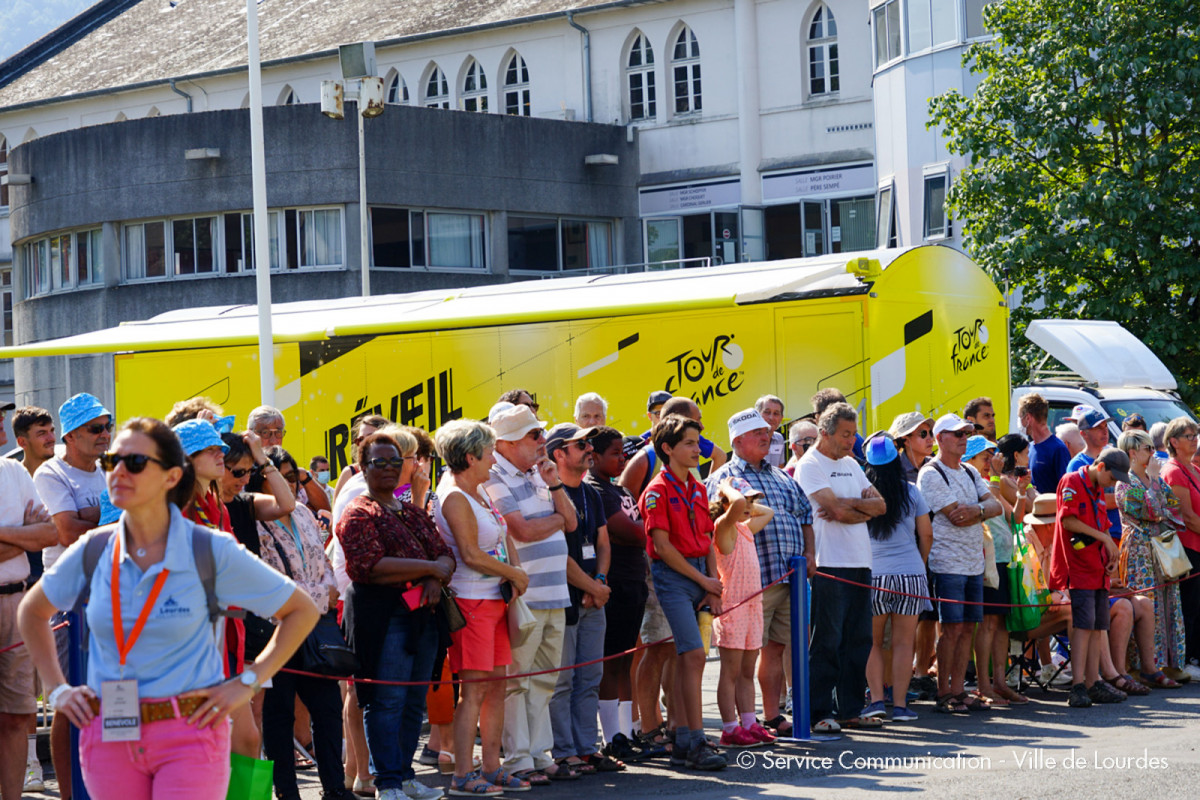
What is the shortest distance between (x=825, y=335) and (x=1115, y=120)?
386 inches

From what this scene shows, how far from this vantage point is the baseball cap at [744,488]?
9.57 metres

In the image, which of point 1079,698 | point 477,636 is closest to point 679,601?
point 477,636

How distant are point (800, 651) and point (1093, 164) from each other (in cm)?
1464

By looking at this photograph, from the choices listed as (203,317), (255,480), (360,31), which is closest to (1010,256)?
(203,317)

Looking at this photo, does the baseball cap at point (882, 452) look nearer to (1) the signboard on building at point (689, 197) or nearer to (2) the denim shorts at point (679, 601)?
(2) the denim shorts at point (679, 601)

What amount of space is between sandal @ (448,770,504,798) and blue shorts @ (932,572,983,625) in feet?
12.6

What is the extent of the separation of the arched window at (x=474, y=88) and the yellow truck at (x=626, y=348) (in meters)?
23.5

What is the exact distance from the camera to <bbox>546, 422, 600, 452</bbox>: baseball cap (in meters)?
9.31

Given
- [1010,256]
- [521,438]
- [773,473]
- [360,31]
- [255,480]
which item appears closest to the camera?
[255,480]

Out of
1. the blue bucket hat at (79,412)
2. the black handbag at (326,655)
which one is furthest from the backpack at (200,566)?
the blue bucket hat at (79,412)

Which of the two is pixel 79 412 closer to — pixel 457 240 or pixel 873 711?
pixel 873 711

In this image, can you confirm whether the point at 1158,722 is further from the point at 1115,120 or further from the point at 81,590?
the point at 1115,120

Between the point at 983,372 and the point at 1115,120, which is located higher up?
the point at 1115,120

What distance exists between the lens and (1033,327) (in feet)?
61.4
